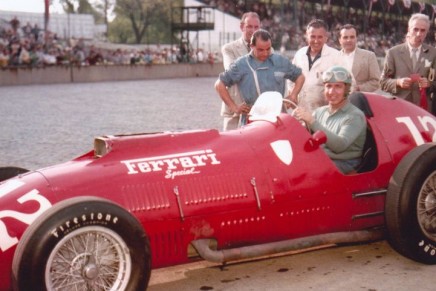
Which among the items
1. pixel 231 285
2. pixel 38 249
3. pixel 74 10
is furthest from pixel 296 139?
pixel 74 10

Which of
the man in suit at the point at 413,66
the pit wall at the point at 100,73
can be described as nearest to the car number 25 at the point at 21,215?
the man in suit at the point at 413,66

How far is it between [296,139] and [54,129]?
944 centimetres

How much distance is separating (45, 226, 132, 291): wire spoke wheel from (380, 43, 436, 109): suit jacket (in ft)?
13.9

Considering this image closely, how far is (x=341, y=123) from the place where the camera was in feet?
15.9

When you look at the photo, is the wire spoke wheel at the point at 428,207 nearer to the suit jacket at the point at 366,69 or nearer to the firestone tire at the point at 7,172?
the suit jacket at the point at 366,69

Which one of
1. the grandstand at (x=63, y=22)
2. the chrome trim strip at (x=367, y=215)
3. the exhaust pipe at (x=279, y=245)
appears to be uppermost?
the grandstand at (x=63, y=22)

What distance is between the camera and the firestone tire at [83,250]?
3.36 meters

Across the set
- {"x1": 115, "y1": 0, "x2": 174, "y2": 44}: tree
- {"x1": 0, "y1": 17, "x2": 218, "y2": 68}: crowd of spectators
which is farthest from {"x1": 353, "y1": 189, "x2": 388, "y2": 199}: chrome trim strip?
{"x1": 115, "y1": 0, "x2": 174, "y2": 44}: tree

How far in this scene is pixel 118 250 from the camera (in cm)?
367

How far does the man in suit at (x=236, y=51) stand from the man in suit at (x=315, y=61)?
1.95 ft

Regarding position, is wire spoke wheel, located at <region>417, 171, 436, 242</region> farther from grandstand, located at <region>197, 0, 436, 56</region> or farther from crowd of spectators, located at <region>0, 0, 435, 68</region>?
grandstand, located at <region>197, 0, 436, 56</region>

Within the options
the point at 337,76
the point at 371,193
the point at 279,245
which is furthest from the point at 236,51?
the point at 279,245

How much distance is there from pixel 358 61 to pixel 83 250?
430 cm

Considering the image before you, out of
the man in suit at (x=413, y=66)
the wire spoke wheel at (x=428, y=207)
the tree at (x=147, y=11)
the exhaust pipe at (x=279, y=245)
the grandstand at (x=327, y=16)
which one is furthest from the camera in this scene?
the tree at (x=147, y=11)
